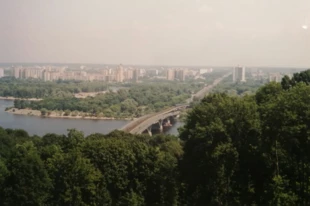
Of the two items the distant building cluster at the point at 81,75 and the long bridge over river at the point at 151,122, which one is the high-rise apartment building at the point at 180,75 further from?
the long bridge over river at the point at 151,122

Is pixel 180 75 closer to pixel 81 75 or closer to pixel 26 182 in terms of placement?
pixel 81 75

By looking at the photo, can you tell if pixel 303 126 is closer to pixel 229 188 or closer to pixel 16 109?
pixel 229 188

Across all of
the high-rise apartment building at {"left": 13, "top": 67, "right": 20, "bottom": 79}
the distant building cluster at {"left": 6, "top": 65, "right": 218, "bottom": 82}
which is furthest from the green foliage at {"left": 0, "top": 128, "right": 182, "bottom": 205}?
the high-rise apartment building at {"left": 13, "top": 67, "right": 20, "bottom": 79}

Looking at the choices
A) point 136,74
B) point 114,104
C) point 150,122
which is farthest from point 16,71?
point 150,122

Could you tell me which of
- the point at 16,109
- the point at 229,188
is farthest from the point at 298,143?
the point at 16,109

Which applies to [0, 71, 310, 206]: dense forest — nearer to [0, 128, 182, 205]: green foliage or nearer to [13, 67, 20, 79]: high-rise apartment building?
[0, 128, 182, 205]: green foliage

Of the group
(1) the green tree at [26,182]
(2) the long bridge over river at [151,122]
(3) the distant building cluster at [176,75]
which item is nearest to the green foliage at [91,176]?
(1) the green tree at [26,182]
